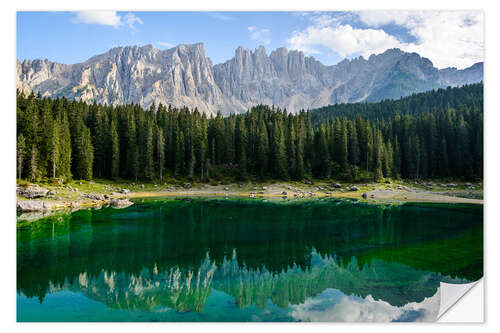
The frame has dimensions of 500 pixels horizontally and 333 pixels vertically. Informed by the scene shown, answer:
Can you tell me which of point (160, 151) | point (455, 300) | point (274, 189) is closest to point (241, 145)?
point (274, 189)

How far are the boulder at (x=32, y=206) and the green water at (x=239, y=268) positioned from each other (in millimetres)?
1918

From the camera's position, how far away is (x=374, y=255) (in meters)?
16.7

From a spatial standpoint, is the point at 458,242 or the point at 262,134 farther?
the point at 262,134

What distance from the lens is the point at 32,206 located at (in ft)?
84.8

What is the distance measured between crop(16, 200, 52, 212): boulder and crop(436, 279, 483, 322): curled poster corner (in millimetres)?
27676

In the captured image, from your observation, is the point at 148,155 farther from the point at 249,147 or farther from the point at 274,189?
the point at 274,189

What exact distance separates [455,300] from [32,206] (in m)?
29.4

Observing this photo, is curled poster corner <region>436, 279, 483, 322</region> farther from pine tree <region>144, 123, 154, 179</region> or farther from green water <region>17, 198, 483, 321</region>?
pine tree <region>144, 123, 154, 179</region>

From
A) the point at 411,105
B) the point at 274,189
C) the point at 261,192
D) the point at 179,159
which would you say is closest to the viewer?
the point at 261,192

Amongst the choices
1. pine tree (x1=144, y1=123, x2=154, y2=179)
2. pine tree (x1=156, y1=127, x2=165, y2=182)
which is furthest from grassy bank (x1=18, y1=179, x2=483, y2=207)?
pine tree (x1=156, y1=127, x2=165, y2=182)
